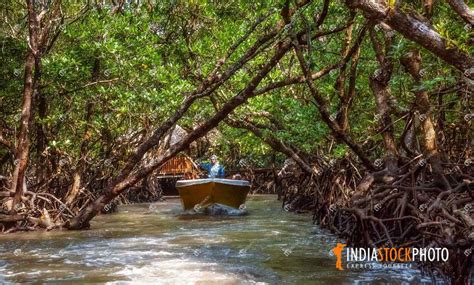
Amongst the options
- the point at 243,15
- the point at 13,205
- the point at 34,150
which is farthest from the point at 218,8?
the point at 34,150

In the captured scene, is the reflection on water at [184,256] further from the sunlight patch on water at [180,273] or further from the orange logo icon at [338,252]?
the orange logo icon at [338,252]

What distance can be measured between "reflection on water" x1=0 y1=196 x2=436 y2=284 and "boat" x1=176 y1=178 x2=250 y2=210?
8.43 ft

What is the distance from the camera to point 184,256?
7660mm

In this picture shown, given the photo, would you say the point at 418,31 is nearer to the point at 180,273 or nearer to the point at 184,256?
the point at 180,273

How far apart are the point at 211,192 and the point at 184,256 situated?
23.2ft

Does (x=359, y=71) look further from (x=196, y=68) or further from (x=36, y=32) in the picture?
(x=36, y=32)

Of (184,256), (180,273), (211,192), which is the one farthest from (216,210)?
(180,273)

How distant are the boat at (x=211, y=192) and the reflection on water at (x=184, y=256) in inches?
101

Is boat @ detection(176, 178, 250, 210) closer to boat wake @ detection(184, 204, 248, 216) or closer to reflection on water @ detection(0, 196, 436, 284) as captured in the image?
boat wake @ detection(184, 204, 248, 216)

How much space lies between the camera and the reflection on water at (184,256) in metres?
6.10

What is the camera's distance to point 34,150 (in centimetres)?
1323

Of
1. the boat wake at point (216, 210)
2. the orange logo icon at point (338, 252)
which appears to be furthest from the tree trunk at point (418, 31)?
the boat wake at point (216, 210)

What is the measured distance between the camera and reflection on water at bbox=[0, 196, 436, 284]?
610cm

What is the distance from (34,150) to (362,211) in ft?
29.6
